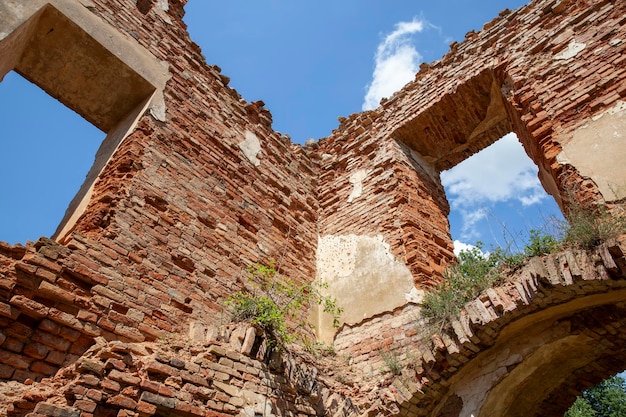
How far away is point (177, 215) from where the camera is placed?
4.92 meters

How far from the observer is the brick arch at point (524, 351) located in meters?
3.86

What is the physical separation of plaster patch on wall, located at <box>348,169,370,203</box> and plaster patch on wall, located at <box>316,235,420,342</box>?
2.35 feet

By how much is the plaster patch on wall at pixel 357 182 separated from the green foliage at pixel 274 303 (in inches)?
60.8

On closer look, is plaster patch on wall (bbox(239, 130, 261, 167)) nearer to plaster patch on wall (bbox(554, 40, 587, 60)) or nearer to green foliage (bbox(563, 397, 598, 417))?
plaster patch on wall (bbox(554, 40, 587, 60))

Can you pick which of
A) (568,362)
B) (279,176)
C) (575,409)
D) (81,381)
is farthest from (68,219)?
(575,409)

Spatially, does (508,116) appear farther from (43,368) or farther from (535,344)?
(43,368)

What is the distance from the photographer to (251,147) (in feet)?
21.9

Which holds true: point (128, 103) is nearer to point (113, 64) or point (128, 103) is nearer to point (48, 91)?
point (113, 64)

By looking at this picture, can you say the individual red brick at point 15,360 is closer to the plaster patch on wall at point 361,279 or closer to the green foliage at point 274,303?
the green foliage at point 274,303

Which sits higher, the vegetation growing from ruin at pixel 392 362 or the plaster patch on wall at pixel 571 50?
the plaster patch on wall at pixel 571 50

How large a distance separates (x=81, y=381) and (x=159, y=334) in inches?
48.4

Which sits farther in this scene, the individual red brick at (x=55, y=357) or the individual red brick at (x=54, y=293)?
the individual red brick at (x=54, y=293)

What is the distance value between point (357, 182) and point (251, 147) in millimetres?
1759

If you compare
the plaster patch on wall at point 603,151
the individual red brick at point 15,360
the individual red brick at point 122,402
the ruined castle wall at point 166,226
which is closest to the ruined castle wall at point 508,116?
the plaster patch on wall at point 603,151
